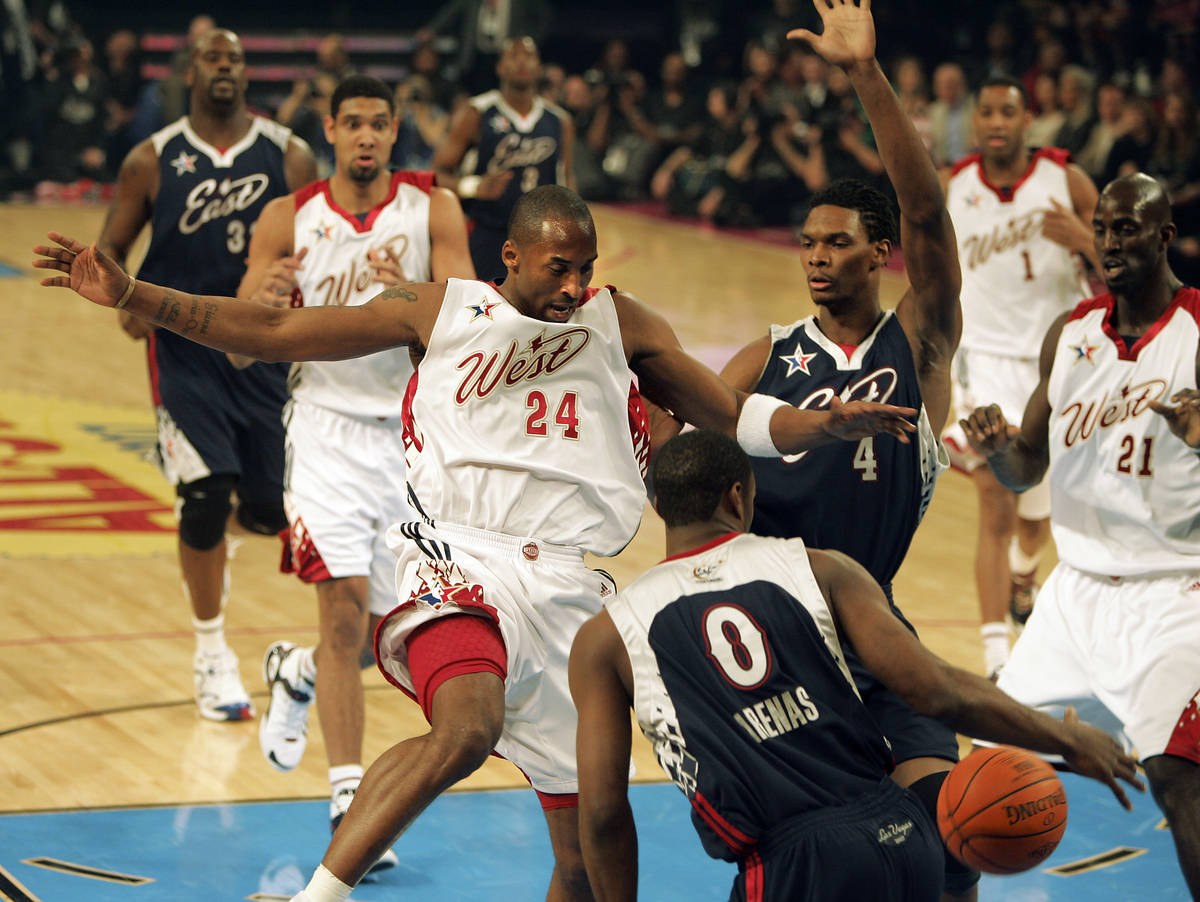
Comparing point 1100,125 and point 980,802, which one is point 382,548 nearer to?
point 980,802

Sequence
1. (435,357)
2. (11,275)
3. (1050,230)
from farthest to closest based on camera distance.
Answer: (11,275)
(1050,230)
(435,357)

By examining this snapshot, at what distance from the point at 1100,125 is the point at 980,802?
13217 millimetres

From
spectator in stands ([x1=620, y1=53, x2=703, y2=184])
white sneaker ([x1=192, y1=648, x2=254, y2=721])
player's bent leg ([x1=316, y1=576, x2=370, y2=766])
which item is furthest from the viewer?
spectator in stands ([x1=620, y1=53, x2=703, y2=184])

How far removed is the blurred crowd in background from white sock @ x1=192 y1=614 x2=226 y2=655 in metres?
10.8

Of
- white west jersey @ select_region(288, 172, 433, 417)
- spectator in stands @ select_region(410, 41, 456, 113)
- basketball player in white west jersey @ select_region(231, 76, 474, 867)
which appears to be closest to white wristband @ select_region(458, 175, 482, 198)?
basketball player in white west jersey @ select_region(231, 76, 474, 867)

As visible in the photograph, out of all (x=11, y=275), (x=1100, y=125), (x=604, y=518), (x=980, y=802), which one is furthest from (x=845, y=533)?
(x=11, y=275)

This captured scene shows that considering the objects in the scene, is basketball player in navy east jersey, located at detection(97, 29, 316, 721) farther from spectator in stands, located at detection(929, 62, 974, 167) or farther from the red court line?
spectator in stands, located at detection(929, 62, 974, 167)

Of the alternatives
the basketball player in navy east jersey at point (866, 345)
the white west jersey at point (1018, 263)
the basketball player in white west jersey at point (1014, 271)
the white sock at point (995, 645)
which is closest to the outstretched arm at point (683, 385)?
the basketball player in navy east jersey at point (866, 345)

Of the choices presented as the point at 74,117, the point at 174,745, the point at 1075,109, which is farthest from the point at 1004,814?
the point at 74,117

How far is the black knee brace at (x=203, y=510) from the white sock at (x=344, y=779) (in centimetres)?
159

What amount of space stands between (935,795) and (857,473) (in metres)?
0.93

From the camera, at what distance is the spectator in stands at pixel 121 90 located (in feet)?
74.1

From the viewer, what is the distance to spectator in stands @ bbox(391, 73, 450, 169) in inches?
805

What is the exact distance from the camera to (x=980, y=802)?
142 inches
